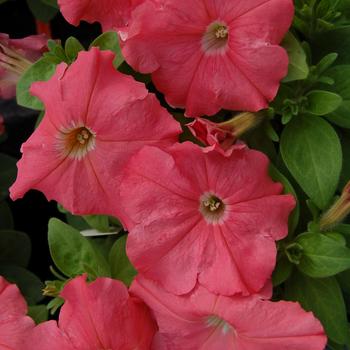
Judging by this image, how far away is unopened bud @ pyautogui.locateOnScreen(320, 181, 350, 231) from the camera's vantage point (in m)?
0.88

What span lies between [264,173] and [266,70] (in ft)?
0.43

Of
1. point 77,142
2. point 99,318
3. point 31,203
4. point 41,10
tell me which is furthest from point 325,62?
point 31,203

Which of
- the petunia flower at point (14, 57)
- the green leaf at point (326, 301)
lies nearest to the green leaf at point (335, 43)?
the green leaf at point (326, 301)

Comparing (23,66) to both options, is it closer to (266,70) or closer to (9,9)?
(266,70)

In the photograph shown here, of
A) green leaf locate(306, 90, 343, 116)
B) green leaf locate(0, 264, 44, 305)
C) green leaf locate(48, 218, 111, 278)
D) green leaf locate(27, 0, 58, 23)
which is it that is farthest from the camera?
green leaf locate(27, 0, 58, 23)

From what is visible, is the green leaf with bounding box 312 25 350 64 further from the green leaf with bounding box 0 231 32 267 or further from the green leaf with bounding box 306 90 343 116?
the green leaf with bounding box 0 231 32 267

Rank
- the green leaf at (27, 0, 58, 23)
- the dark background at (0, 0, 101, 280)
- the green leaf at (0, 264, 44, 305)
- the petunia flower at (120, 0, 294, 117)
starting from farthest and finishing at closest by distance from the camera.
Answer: the dark background at (0, 0, 101, 280) < the green leaf at (27, 0, 58, 23) < the green leaf at (0, 264, 44, 305) < the petunia flower at (120, 0, 294, 117)

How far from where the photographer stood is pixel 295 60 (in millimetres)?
872

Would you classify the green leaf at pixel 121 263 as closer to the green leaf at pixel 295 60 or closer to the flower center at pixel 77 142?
the flower center at pixel 77 142

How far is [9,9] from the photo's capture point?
6.06ft

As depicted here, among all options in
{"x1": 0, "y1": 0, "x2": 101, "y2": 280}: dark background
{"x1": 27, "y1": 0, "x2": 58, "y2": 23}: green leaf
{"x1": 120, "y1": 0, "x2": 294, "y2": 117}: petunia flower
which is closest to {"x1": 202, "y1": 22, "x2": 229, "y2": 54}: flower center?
{"x1": 120, "y1": 0, "x2": 294, "y2": 117}: petunia flower

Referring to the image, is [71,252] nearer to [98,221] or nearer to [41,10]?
[98,221]

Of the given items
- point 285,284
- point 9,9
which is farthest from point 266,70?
point 9,9

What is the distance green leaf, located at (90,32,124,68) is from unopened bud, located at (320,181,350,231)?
14.2 inches
